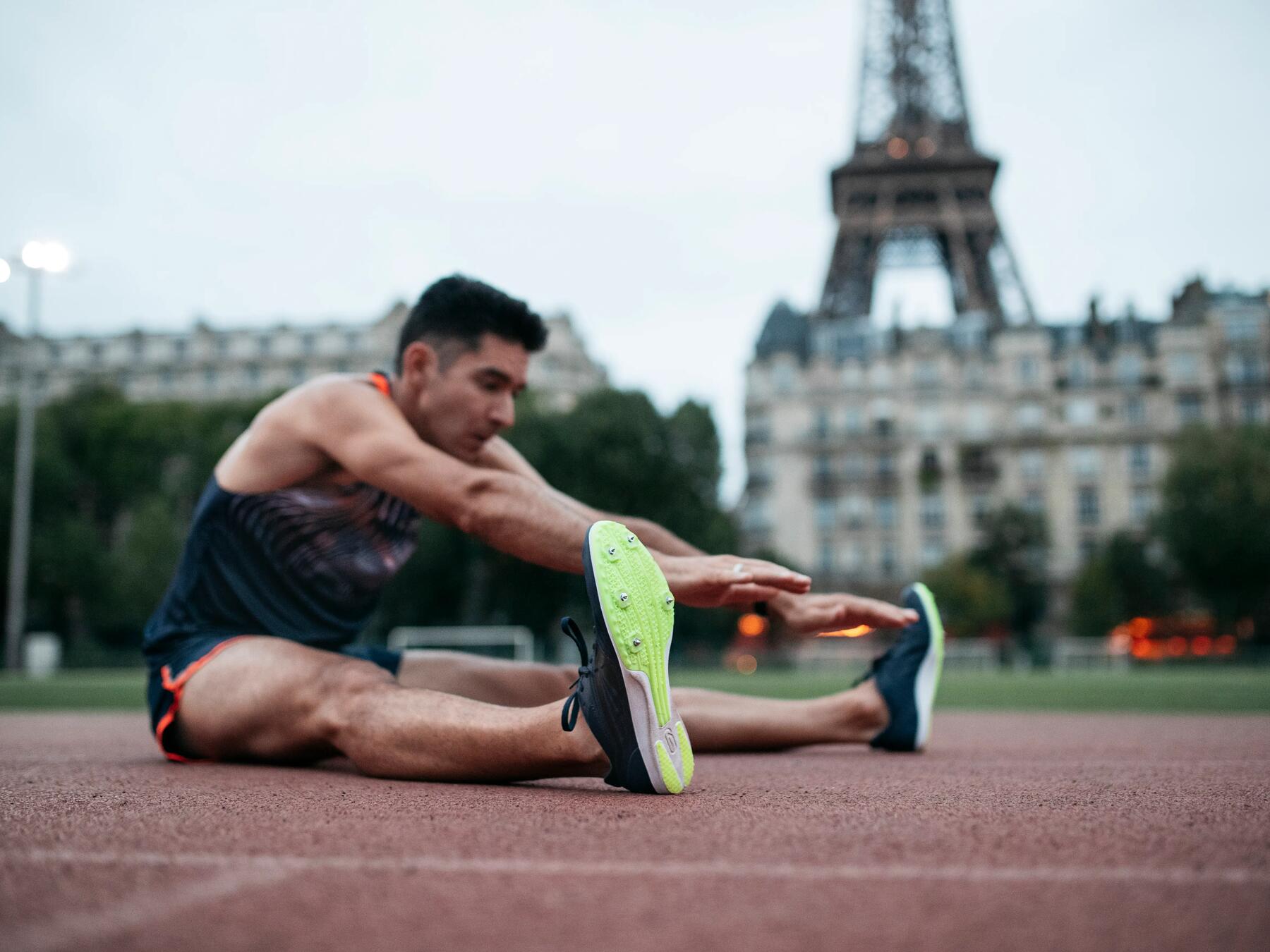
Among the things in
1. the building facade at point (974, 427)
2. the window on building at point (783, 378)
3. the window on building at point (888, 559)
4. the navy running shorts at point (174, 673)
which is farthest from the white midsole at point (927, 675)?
the window on building at point (783, 378)

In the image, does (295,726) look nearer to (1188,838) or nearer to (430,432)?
(430,432)

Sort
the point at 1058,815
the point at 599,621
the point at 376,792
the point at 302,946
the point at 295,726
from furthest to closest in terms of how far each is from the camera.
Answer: the point at 295,726 → the point at 376,792 → the point at 599,621 → the point at 1058,815 → the point at 302,946

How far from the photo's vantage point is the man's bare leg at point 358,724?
2320 millimetres

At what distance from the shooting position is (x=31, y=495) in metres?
35.9

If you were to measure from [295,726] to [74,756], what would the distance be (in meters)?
1.65

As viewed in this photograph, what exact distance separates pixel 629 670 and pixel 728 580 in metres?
0.35

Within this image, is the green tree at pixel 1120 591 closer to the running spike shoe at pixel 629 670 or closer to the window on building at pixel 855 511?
the window on building at pixel 855 511

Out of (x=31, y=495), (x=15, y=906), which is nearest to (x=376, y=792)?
(x=15, y=906)

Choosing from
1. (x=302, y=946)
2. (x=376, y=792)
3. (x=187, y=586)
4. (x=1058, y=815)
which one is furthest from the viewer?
(x=187, y=586)

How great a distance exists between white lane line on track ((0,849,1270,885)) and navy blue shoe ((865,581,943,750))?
1.88 metres

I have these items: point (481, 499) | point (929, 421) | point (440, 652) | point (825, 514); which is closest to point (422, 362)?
point (481, 499)

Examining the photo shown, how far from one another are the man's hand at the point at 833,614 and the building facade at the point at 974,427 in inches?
1730

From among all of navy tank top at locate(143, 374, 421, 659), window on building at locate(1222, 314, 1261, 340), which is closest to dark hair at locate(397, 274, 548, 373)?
navy tank top at locate(143, 374, 421, 659)

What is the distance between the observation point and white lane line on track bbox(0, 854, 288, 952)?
1.14m
